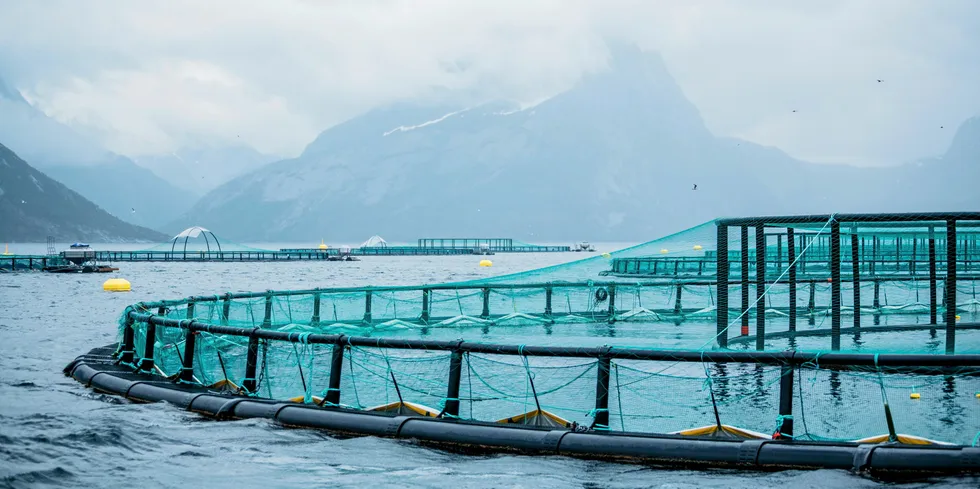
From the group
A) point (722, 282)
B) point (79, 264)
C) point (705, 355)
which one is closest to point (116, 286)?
point (79, 264)

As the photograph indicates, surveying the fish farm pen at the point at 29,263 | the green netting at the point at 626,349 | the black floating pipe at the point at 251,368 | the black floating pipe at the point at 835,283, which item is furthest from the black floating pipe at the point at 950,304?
the fish farm pen at the point at 29,263

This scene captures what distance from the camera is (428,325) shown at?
1115 inches

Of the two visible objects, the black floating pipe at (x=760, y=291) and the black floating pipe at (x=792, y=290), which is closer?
the black floating pipe at (x=760, y=291)

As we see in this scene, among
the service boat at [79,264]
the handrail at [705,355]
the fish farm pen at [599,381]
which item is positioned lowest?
the fish farm pen at [599,381]

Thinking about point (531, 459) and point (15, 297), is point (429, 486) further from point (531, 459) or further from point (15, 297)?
point (15, 297)

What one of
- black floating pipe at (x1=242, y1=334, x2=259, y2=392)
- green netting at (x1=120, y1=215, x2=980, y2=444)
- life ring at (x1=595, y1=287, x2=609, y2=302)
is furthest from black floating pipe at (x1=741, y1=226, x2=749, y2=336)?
black floating pipe at (x1=242, y1=334, x2=259, y2=392)

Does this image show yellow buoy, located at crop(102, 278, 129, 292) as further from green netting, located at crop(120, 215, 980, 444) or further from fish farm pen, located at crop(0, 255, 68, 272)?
green netting, located at crop(120, 215, 980, 444)

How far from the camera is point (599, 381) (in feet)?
41.1

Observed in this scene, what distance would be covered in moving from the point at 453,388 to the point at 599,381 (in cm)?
211

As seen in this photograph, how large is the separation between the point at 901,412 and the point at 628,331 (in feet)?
44.4

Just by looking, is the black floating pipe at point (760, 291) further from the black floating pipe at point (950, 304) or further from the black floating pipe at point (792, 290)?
the black floating pipe at point (950, 304)

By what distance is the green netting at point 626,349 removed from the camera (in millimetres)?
14031

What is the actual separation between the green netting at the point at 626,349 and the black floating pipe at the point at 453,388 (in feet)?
0.19

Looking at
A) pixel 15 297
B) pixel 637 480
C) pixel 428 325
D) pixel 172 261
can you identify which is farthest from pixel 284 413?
pixel 172 261
